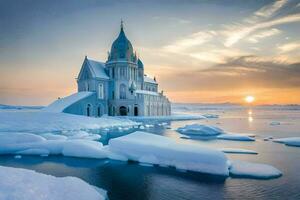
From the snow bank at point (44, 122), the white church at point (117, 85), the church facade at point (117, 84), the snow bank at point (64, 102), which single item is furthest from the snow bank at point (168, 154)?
the church facade at point (117, 84)

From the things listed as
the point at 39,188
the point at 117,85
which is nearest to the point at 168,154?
the point at 39,188

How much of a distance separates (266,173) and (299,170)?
9.38 feet

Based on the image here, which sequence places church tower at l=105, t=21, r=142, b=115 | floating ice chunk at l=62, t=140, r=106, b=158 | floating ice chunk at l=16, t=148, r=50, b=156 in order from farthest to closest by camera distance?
1. church tower at l=105, t=21, r=142, b=115
2. floating ice chunk at l=16, t=148, r=50, b=156
3. floating ice chunk at l=62, t=140, r=106, b=158

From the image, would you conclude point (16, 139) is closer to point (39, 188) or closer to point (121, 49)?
point (39, 188)

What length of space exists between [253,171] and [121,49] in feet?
175

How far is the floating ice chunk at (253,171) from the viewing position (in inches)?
569

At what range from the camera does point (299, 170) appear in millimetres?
15828

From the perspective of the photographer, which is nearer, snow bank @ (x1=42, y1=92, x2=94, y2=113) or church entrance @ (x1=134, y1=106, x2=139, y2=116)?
snow bank @ (x1=42, y1=92, x2=94, y2=113)

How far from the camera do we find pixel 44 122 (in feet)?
127

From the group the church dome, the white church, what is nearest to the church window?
the white church

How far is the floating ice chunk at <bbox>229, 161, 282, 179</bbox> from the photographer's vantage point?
14445mm

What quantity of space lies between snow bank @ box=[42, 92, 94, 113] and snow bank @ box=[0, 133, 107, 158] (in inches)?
1055

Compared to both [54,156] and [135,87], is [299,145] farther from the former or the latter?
[135,87]

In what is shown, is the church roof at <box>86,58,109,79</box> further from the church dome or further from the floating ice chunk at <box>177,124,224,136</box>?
the floating ice chunk at <box>177,124,224,136</box>
